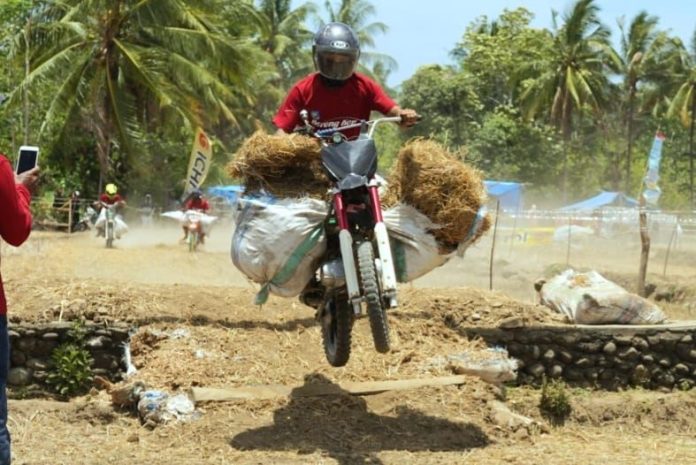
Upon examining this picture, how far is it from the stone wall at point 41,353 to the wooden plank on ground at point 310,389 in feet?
4.44

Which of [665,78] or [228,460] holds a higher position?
[665,78]

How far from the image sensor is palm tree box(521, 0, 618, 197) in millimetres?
41156

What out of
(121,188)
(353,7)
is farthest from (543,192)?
(121,188)

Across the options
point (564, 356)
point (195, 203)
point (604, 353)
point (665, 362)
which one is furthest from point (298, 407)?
point (195, 203)

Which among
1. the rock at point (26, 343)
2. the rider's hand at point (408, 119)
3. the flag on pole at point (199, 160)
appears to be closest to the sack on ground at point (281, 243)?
the rider's hand at point (408, 119)

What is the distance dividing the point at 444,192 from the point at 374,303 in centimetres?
135

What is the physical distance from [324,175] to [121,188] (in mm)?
27461

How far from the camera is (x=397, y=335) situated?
334 inches

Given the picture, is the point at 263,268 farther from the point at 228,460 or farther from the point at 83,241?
the point at 83,241

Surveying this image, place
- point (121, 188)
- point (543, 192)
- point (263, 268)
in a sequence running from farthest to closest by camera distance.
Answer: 1. point (543, 192)
2. point (121, 188)
3. point (263, 268)

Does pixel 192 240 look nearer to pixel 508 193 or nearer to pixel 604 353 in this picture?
pixel 604 353

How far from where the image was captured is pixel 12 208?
160 inches

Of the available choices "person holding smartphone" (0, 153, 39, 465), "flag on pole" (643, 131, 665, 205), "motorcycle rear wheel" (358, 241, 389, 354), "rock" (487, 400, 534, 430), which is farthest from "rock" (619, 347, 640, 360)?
"person holding smartphone" (0, 153, 39, 465)

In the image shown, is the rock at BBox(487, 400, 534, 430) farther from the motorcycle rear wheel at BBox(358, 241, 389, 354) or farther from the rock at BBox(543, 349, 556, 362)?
the motorcycle rear wheel at BBox(358, 241, 389, 354)
